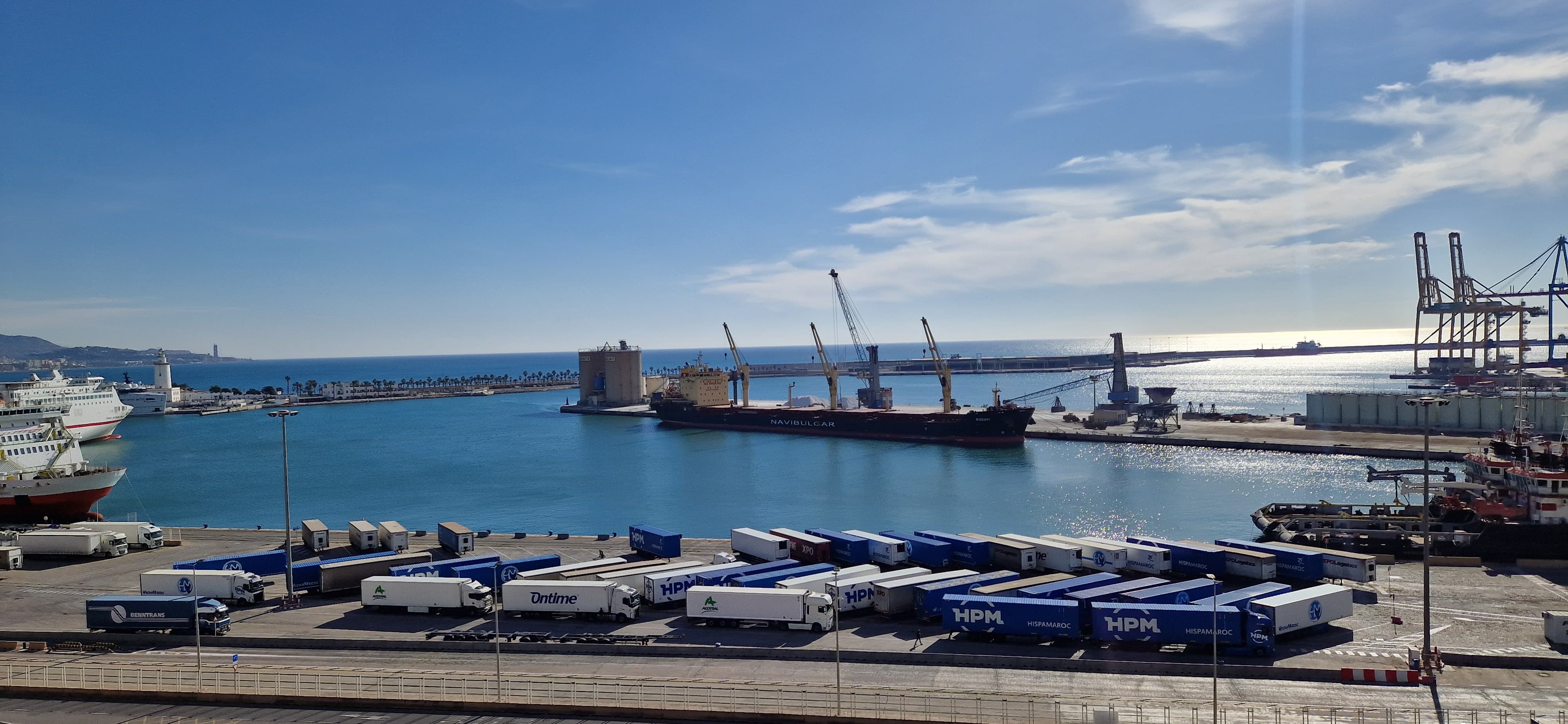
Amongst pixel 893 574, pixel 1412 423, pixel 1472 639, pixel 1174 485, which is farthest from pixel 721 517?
pixel 1412 423

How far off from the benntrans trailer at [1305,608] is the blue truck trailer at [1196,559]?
4605mm

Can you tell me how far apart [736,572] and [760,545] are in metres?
4.41

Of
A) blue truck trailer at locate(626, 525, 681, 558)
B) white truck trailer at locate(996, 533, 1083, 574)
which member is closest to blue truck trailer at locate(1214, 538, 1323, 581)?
white truck trailer at locate(996, 533, 1083, 574)

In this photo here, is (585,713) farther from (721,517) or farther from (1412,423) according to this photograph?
(1412,423)

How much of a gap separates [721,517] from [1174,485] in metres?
30.8

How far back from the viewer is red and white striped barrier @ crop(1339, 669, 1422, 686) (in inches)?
721

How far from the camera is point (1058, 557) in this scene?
28031 millimetres

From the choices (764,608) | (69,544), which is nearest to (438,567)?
(764,608)

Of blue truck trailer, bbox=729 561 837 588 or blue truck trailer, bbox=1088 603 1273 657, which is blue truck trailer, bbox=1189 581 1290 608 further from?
blue truck trailer, bbox=729 561 837 588

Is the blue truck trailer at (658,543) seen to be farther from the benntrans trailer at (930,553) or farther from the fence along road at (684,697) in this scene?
the fence along road at (684,697)

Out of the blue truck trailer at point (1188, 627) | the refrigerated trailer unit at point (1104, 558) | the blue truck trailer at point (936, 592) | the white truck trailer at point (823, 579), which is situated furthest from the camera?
the refrigerated trailer unit at point (1104, 558)

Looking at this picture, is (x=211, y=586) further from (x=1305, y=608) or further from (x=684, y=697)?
(x=1305, y=608)

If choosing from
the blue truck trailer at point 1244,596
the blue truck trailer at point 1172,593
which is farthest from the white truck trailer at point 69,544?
the blue truck trailer at point 1244,596

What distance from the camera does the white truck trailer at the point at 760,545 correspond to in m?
31.0
